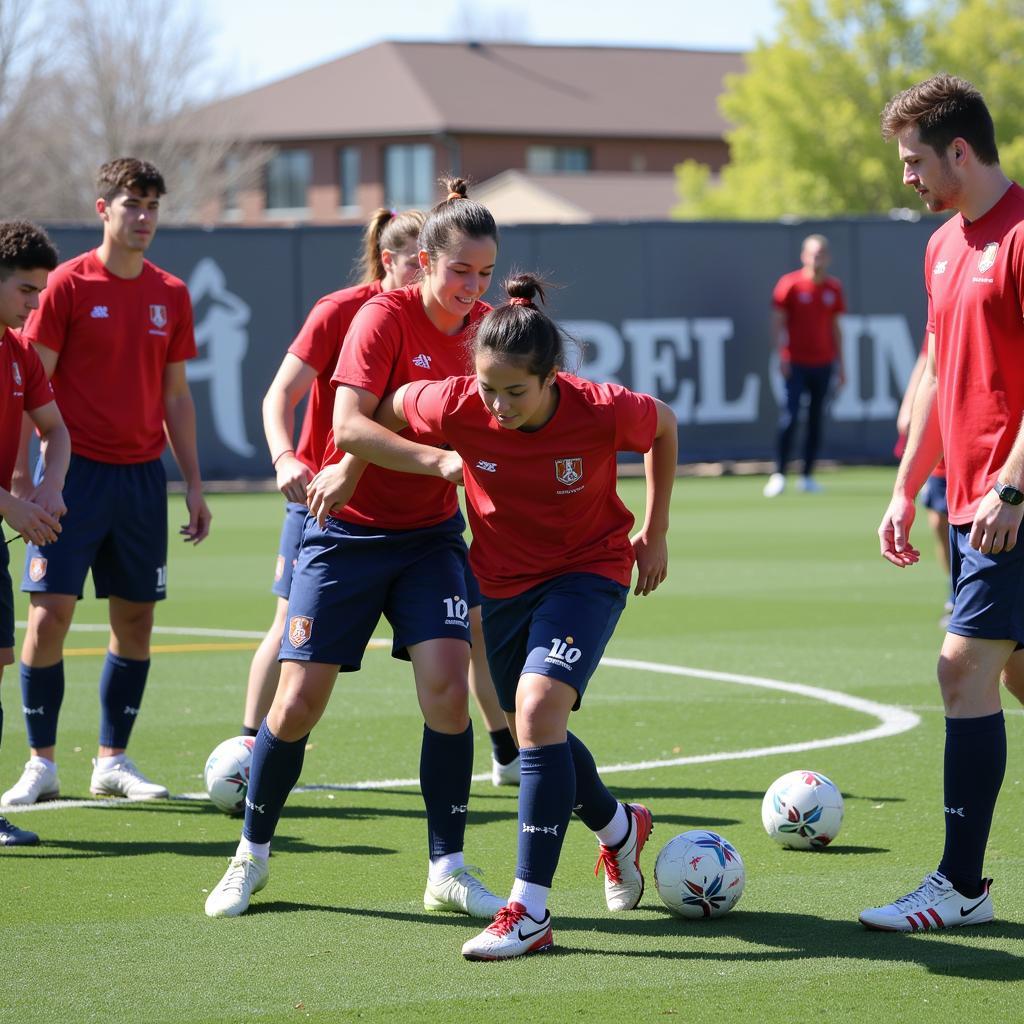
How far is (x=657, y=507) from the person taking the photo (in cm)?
548

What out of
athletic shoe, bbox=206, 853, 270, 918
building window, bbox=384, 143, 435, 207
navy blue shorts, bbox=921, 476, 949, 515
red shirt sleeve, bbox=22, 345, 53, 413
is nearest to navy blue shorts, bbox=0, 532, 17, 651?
red shirt sleeve, bbox=22, 345, 53, 413

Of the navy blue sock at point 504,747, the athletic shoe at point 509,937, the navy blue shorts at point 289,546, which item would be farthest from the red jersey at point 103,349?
the athletic shoe at point 509,937

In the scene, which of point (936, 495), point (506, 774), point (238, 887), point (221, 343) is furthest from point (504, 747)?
point (221, 343)

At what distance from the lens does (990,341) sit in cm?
512

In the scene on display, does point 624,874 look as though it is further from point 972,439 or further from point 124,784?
point 124,784

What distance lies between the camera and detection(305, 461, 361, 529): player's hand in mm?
5414

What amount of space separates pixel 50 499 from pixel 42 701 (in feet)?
3.72

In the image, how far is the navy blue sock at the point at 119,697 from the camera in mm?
7355

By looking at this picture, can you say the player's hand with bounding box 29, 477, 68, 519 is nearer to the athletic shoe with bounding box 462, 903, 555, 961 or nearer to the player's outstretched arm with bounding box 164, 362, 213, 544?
the player's outstretched arm with bounding box 164, 362, 213, 544

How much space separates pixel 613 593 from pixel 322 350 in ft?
6.35

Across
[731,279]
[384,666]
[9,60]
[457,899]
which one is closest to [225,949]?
[457,899]

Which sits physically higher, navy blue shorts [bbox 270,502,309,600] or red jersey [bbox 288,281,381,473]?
red jersey [bbox 288,281,381,473]

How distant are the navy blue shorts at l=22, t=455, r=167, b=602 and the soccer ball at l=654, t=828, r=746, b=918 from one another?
2.81 meters

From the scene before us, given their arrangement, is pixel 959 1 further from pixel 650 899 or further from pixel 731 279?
pixel 650 899
